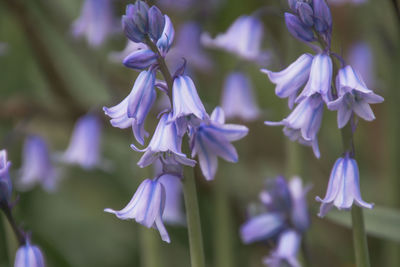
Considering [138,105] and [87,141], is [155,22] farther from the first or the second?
[87,141]

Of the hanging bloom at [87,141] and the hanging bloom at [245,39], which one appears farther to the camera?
the hanging bloom at [87,141]

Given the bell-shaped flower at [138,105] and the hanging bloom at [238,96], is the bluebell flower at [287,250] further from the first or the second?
the hanging bloom at [238,96]

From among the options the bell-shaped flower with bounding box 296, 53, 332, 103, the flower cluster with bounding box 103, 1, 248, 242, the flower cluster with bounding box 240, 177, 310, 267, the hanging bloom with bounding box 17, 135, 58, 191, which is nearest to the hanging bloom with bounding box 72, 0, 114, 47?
the hanging bloom with bounding box 17, 135, 58, 191

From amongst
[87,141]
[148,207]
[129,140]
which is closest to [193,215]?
[148,207]

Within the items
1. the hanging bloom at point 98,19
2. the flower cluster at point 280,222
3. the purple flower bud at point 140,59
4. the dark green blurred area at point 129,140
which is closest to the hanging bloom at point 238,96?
the dark green blurred area at point 129,140

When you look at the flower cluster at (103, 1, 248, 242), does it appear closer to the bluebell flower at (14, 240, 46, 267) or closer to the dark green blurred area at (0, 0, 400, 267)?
the bluebell flower at (14, 240, 46, 267)

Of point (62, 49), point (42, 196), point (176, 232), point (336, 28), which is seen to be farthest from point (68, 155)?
point (336, 28)

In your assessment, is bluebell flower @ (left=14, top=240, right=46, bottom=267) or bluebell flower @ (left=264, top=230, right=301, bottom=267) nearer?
bluebell flower @ (left=14, top=240, right=46, bottom=267)
